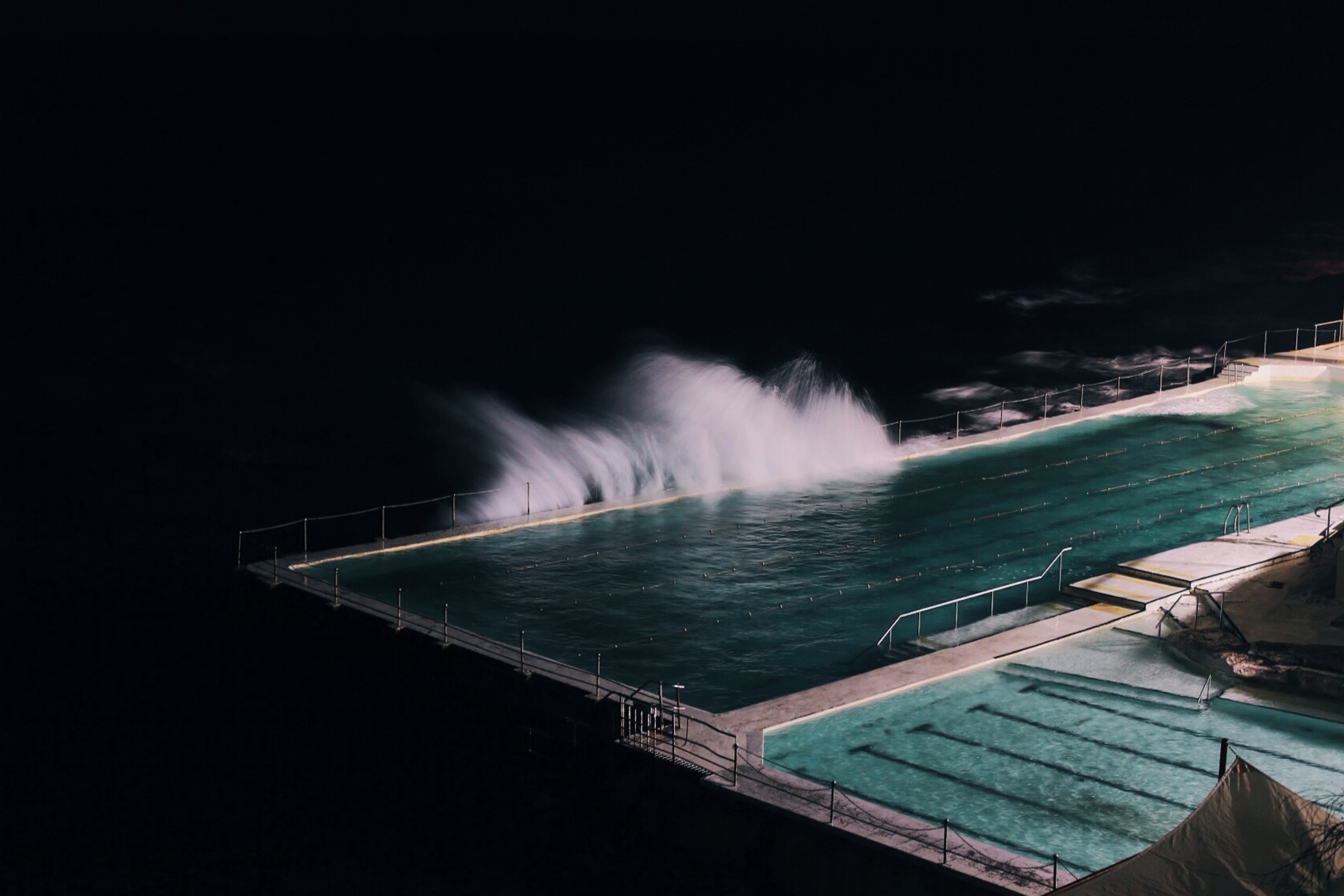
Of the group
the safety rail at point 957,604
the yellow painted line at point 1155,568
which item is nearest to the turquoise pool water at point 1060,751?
the safety rail at point 957,604

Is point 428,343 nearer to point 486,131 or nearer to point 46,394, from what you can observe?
point 46,394

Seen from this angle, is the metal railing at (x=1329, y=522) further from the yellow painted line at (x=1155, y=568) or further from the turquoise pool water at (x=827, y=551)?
the yellow painted line at (x=1155, y=568)

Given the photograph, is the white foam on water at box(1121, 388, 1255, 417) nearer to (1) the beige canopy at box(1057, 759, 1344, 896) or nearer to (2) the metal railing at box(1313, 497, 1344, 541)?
(2) the metal railing at box(1313, 497, 1344, 541)

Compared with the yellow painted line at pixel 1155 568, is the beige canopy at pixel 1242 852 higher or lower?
lower

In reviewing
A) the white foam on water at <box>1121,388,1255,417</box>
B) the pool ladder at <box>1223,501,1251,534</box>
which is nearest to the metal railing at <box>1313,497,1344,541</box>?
the pool ladder at <box>1223,501,1251,534</box>

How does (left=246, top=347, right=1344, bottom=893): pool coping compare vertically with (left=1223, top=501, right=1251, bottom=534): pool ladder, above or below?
below

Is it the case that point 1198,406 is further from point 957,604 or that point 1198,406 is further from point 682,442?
point 957,604
